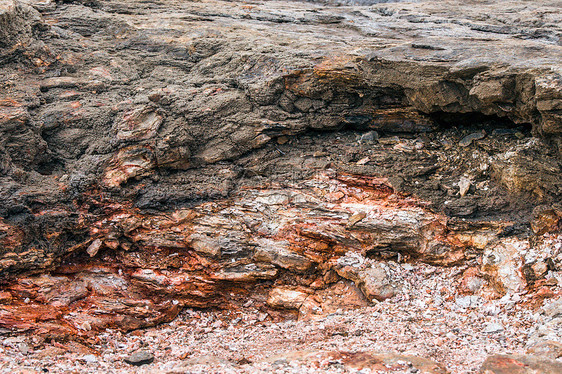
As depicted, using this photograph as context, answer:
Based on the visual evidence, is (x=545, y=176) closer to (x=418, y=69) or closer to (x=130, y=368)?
(x=418, y=69)

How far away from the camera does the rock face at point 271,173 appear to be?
22.2 feet

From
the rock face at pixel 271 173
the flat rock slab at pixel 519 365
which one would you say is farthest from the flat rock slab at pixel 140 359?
the flat rock slab at pixel 519 365

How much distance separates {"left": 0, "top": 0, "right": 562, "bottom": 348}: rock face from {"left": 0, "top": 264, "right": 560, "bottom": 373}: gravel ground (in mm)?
264

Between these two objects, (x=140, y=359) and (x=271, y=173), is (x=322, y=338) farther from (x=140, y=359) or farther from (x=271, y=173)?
(x=271, y=173)

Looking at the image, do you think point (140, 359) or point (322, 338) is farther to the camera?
point (322, 338)

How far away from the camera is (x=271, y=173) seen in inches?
321

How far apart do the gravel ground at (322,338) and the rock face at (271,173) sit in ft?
0.87

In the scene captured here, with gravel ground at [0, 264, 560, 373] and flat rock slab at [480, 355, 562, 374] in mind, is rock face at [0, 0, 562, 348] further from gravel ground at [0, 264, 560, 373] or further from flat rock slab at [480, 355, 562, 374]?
flat rock slab at [480, 355, 562, 374]

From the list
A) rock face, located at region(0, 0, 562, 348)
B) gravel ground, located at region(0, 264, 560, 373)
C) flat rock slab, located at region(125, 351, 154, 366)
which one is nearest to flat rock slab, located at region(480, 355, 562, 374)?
gravel ground, located at region(0, 264, 560, 373)

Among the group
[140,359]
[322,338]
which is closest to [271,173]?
[322,338]

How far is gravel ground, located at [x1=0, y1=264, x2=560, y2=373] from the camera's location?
546cm

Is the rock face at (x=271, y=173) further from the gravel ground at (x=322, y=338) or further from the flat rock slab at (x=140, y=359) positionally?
the flat rock slab at (x=140, y=359)

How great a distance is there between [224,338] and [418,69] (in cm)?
537

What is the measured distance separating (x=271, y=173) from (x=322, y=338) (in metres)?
3.19
